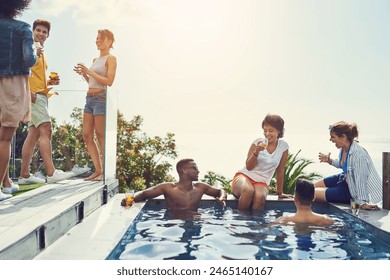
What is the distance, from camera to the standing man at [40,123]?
5676 millimetres

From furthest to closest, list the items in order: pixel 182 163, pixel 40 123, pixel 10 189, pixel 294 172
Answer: pixel 294 172
pixel 40 123
pixel 182 163
pixel 10 189

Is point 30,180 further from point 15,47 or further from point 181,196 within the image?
point 15,47

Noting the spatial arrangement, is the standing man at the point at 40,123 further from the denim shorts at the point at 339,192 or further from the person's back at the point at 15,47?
the denim shorts at the point at 339,192

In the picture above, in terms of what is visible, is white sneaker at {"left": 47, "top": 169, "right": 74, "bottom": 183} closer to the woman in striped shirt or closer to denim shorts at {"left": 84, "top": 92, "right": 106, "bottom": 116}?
denim shorts at {"left": 84, "top": 92, "right": 106, "bottom": 116}

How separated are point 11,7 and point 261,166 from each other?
3365 mm

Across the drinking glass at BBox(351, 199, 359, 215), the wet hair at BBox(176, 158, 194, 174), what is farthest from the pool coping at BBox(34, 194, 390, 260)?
the wet hair at BBox(176, 158, 194, 174)

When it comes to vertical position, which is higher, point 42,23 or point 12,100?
point 42,23

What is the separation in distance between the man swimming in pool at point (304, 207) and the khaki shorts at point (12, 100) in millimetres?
2803

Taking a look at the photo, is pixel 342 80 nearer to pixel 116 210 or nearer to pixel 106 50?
pixel 106 50

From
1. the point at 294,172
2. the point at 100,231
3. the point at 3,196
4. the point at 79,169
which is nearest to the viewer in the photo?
the point at 100,231

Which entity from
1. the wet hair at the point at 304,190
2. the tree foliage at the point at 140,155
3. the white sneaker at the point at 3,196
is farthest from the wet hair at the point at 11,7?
the tree foliage at the point at 140,155

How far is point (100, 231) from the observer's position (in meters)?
4.04

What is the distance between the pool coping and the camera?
3340 millimetres

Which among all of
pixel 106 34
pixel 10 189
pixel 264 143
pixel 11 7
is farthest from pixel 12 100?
pixel 264 143
